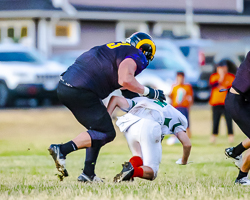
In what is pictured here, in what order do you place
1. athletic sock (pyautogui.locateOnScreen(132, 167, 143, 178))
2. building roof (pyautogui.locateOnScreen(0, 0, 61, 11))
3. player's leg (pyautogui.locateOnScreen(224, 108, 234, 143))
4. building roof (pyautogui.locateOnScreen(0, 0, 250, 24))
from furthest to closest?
building roof (pyautogui.locateOnScreen(0, 0, 250, 24)) → building roof (pyautogui.locateOnScreen(0, 0, 61, 11)) → player's leg (pyautogui.locateOnScreen(224, 108, 234, 143)) → athletic sock (pyautogui.locateOnScreen(132, 167, 143, 178))

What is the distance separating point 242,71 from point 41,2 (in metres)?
26.4

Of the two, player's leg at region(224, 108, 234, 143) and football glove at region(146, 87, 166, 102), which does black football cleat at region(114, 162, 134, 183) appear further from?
player's leg at region(224, 108, 234, 143)

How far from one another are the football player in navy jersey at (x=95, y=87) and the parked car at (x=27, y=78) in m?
15.7

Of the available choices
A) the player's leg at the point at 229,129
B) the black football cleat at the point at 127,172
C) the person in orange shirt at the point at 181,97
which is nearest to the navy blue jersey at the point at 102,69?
the black football cleat at the point at 127,172

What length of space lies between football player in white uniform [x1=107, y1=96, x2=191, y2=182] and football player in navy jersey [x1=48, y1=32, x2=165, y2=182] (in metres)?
0.18

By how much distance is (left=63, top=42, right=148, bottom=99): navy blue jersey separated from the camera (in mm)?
6570

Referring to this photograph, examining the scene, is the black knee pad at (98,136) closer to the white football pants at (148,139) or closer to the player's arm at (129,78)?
the white football pants at (148,139)

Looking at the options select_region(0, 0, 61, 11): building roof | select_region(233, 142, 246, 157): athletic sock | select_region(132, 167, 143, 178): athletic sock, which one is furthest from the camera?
select_region(0, 0, 61, 11): building roof

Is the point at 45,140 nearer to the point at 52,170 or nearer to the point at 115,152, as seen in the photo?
the point at 115,152

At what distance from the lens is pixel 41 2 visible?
1246 inches

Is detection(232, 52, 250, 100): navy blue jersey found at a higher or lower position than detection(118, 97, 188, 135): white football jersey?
higher

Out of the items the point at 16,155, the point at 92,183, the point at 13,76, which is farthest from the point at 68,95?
the point at 13,76

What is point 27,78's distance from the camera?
22203mm

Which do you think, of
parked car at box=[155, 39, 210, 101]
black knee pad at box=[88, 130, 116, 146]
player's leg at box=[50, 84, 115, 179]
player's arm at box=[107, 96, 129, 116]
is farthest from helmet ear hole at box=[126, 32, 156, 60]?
parked car at box=[155, 39, 210, 101]
